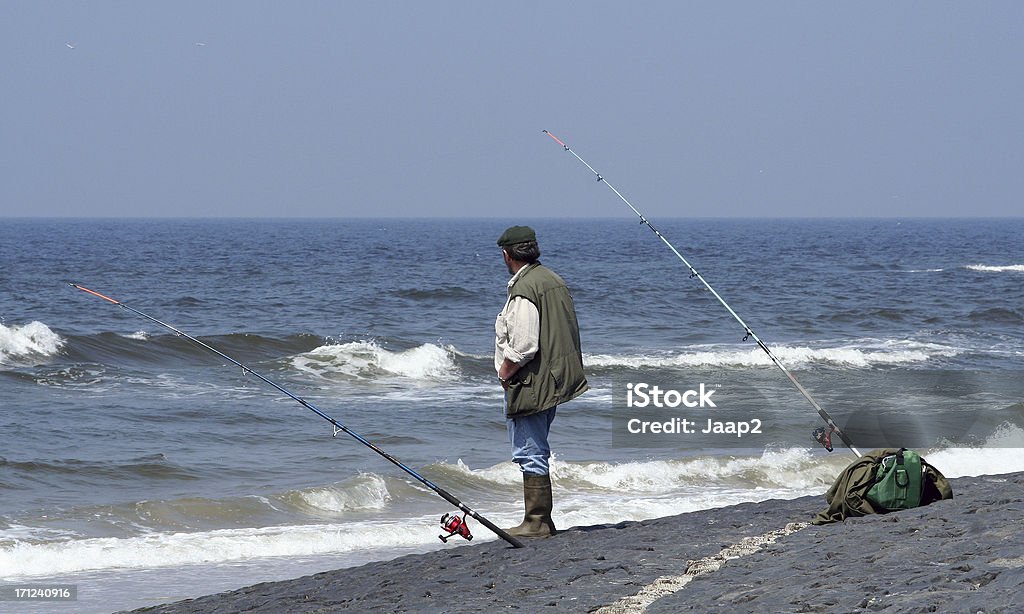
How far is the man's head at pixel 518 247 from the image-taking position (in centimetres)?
557

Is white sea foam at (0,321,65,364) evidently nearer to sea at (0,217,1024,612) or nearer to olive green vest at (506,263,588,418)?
sea at (0,217,1024,612)

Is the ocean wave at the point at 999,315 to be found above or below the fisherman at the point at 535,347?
below

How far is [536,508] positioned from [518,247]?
51.8 inches

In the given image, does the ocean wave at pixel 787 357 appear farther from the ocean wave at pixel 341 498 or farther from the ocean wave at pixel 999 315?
the ocean wave at pixel 341 498

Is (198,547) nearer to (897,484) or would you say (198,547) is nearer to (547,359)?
(547,359)

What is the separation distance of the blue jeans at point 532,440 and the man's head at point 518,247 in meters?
0.71

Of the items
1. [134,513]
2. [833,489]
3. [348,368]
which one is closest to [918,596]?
[833,489]

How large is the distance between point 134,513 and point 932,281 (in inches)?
1302

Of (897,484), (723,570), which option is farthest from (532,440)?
(897,484)

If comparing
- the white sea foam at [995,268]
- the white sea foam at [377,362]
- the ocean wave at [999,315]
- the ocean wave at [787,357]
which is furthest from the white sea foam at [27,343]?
the white sea foam at [995,268]

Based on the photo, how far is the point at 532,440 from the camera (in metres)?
5.57

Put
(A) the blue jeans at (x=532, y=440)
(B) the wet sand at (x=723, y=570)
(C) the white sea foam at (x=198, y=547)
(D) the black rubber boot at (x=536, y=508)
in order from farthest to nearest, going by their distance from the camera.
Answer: (C) the white sea foam at (x=198, y=547)
(D) the black rubber boot at (x=536, y=508)
(A) the blue jeans at (x=532, y=440)
(B) the wet sand at (x=723, y=570)

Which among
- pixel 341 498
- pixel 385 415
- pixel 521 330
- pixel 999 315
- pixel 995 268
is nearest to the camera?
pixel 521 330

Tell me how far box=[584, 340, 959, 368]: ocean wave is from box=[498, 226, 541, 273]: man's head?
44.5 ft
